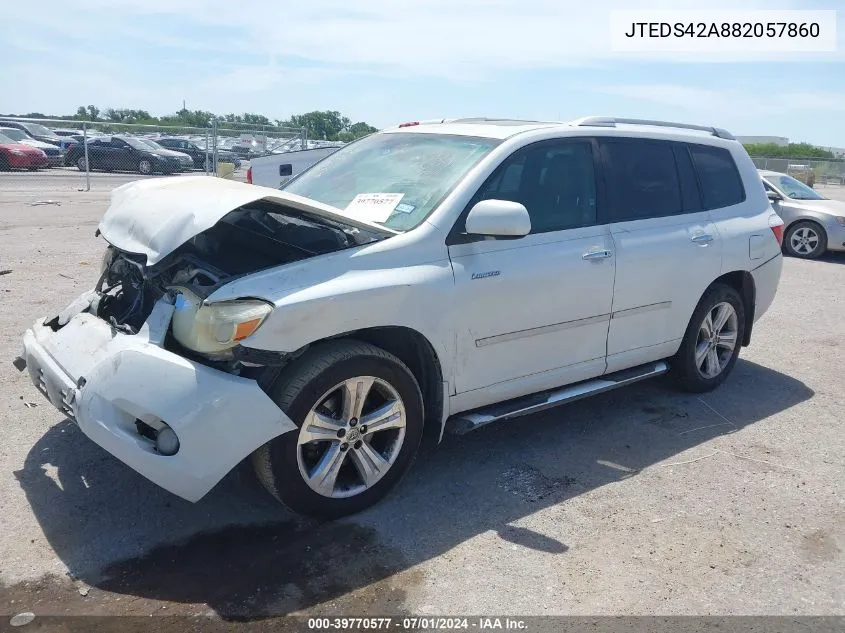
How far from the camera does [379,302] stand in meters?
3.61

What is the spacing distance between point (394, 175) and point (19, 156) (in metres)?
24.3

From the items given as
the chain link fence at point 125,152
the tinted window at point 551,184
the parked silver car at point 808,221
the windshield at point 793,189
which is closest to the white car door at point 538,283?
the tinted window at point 551,184

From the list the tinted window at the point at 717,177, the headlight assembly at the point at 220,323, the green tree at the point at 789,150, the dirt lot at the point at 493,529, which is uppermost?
the green tree at the point at 789,150

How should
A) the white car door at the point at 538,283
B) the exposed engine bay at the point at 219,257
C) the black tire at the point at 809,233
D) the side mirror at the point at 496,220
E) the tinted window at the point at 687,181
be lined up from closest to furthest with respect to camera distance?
1. the exposed engine bay at the point at 219,257
2. the side mirror at the point at 496,220
3. the white car door at the point at 538,283
4. the tinted window at the point at 687,181
5. the black tire at the point at 809,233

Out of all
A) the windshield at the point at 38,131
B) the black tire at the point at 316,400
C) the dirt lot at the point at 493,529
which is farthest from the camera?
the windshield at the point at 38,131

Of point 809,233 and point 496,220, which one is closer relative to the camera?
point 496,220

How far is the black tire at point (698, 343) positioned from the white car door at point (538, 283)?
99 cm

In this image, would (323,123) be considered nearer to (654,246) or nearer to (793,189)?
(793,189)

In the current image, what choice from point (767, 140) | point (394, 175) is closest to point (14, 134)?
point (394, 175)

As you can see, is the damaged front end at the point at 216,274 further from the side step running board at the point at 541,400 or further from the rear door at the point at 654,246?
the rear door at the point at 654,246

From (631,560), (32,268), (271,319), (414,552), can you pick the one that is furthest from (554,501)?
(32,268)

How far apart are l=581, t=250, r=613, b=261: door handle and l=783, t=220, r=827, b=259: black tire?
33.4 feet

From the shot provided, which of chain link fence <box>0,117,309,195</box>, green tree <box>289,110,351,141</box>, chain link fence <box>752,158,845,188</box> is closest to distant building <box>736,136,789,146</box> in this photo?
chain link fence <box>752,158,845,188</box>

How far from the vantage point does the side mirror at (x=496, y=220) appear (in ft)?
12.6
